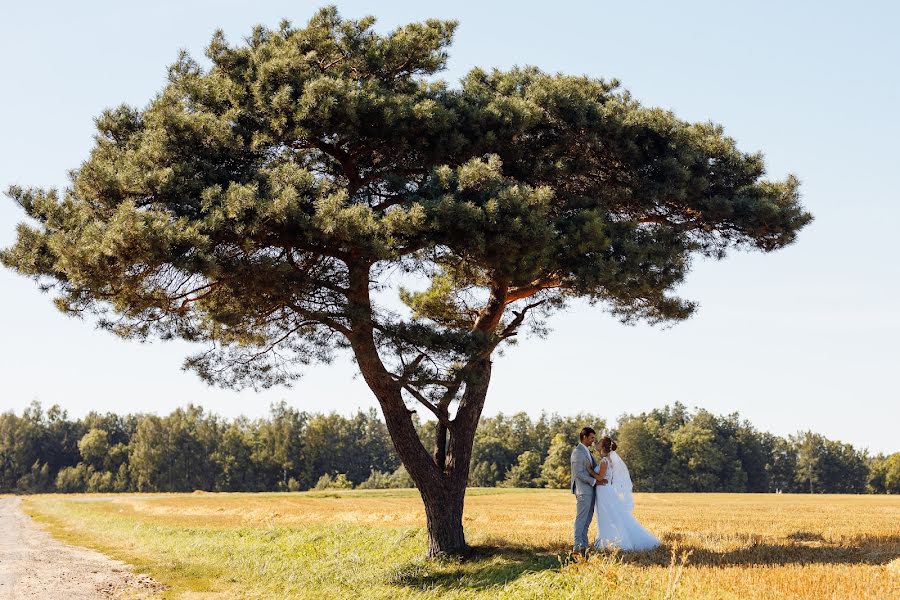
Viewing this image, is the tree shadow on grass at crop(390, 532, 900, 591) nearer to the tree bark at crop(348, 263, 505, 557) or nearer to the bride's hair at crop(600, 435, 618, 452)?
the tree bark at crop(348, 263, 505, 557)

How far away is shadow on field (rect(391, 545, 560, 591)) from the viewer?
1430cm

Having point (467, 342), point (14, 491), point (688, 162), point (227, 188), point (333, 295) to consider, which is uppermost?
point (688, 162)

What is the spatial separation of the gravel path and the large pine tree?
15.2 ft

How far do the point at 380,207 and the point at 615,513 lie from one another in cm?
749

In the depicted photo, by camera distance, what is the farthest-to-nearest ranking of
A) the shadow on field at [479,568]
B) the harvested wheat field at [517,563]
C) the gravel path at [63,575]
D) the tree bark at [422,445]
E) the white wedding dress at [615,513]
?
the tree bark at [422,445] < the gravel path at [63,575] < the white wedding dress at [615,513] < the shadow on field at [479,568] < the harvested wheat field at [517,563]

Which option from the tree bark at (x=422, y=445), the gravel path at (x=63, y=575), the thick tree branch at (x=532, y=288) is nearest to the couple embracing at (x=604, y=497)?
the tree bark at (x=422, y=445)

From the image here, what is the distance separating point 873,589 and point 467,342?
25.6ft

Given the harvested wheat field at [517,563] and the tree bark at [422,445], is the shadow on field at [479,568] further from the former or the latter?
the tree bark at [422,445]

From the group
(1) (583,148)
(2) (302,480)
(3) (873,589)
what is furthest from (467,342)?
(2) (302,480)

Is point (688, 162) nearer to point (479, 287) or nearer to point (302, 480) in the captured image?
point (479, 287)

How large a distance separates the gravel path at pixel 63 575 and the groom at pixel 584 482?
8.28m

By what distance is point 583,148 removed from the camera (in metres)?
16.9

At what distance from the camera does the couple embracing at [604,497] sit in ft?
48.6

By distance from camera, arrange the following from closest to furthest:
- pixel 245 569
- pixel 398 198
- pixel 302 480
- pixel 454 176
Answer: pixel 454 176 < pixel 398 198 < pixel 245 569 < pixel 302 480
